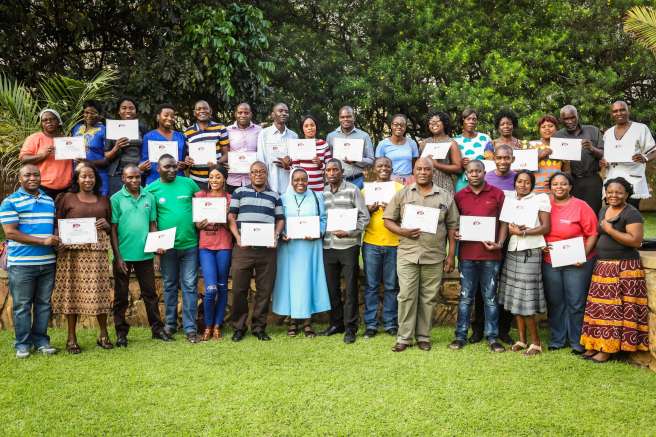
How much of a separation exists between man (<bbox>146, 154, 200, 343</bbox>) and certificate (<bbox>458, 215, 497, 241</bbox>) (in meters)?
3.04

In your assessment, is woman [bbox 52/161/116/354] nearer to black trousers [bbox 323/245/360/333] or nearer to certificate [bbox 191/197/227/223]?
certificate [bbox 191/197/227/223]

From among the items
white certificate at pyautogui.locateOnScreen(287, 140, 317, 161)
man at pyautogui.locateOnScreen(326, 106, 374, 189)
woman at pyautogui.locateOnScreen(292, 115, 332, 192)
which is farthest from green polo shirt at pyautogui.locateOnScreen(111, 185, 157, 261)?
man at pyautogui.locateOnScreen(326, 106, 374, 189)

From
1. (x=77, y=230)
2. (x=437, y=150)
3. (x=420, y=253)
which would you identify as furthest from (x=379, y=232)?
(x=77, y=230)

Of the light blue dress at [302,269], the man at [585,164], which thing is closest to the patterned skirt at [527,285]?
the man at [585,164]

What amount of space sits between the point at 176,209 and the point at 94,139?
5.35ft

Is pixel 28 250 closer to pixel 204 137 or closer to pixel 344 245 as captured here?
pixel 204 137

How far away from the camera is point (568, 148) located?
686cm

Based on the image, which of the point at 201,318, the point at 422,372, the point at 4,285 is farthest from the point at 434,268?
the point at 4,285

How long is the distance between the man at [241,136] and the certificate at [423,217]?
7.67 ft

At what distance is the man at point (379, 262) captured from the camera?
6.87 metres

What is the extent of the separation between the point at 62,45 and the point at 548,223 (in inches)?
401

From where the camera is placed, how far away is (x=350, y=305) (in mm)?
6906

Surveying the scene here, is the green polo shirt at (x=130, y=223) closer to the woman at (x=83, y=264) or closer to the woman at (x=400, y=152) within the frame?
the woman at (x=83, y=264)

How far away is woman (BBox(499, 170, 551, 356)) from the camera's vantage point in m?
6.18
